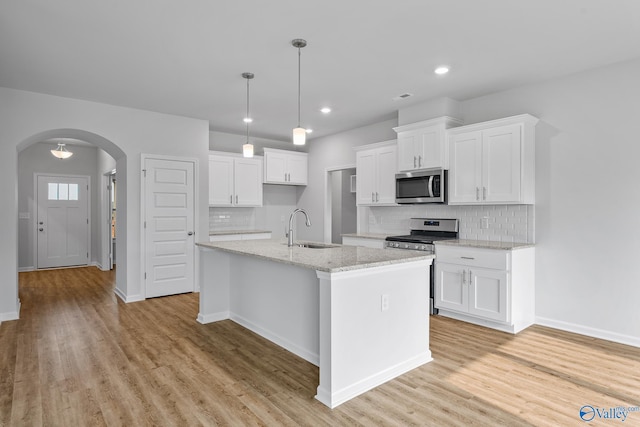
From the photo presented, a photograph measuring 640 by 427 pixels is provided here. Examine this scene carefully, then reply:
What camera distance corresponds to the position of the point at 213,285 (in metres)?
4.07

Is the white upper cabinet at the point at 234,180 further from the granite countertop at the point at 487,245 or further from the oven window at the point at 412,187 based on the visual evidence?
the granite countertop at the point at 487,245

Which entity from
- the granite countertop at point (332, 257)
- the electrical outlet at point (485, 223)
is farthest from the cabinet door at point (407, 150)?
the granite countertop at point (332, 257)

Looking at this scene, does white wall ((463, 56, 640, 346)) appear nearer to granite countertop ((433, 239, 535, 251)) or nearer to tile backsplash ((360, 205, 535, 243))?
tile backsplash ((360, 205, 535, 243))

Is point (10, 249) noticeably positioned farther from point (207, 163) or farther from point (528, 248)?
point (528, 248)

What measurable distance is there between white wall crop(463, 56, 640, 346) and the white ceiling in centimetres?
28

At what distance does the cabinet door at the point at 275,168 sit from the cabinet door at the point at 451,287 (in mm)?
3509

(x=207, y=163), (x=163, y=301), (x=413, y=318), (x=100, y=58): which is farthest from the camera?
(x=207, y=163)

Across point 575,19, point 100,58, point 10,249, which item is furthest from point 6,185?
point 575,19

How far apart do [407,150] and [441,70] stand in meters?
1.33

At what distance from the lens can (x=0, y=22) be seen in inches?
107

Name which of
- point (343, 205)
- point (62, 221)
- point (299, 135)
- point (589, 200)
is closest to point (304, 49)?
point (299, 135)

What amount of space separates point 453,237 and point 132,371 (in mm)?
3727

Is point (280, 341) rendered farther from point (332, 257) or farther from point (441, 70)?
point (441, 70)

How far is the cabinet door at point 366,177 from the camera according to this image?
17.9 ft
